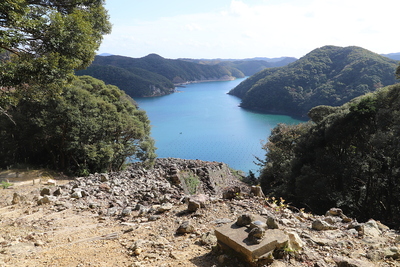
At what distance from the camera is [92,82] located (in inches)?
724

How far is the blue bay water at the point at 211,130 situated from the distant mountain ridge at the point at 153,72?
709 centimetres

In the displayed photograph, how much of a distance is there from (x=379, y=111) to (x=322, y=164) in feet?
11.5

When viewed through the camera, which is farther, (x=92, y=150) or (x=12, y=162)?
(x=12, y=162)

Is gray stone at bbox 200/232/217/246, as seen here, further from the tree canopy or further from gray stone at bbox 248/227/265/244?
the tree canopy

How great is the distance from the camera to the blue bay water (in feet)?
116

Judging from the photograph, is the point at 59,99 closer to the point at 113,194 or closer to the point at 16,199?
the point at 16,199

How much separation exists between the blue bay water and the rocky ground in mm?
24447

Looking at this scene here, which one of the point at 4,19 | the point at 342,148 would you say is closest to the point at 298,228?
the point at 4,19

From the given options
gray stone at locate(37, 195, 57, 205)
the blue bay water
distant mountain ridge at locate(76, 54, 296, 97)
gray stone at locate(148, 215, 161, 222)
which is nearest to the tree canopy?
gray stone at locate(37, 195, 57, 205)

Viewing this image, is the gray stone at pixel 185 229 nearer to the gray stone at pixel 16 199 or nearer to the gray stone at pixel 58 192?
the gray stone at pixel 58 192

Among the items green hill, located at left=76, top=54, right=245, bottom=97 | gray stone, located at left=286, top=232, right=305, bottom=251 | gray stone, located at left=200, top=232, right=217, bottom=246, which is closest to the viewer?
gray stone, located at left=286, top=232, right=305, bottom=251

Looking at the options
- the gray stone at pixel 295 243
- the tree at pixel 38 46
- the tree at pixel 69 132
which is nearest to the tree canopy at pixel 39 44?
the tree at pixel 38 46

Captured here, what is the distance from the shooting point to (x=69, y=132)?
13.0 meters

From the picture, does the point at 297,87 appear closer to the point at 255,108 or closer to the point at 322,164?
the point at 255,108
